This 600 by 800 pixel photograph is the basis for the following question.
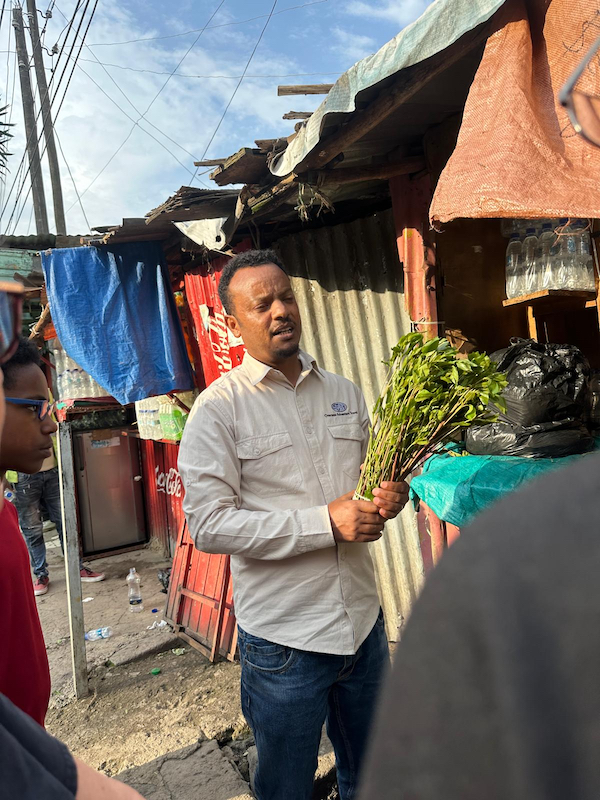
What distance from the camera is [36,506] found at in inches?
279

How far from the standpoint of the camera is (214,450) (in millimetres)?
2090

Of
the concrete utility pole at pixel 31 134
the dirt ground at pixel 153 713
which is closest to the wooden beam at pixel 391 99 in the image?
the dirt ground at pixel 153 713

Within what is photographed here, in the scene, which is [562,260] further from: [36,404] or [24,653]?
[24,653]

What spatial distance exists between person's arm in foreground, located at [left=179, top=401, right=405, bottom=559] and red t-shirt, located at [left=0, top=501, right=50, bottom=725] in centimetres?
62

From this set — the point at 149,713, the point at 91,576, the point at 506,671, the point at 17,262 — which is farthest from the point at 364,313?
the point at 91,576

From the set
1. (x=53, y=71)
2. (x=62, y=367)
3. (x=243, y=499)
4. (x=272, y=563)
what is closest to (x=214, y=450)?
(x=243, y=499)

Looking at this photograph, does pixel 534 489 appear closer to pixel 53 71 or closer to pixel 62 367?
pixel 62 367

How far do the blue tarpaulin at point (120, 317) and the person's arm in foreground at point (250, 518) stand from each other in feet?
9.58

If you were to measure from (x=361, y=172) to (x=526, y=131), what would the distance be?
1431mm

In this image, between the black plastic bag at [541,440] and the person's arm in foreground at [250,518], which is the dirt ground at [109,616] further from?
the black plastic bag at [541,440]

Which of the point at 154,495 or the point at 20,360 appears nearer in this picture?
the point at 20,360

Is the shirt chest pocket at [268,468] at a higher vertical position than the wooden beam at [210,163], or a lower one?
lower

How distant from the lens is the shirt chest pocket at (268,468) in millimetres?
2170

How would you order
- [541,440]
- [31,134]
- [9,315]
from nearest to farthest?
1. [9,315]
2. [541,440]
3. [31,134]
